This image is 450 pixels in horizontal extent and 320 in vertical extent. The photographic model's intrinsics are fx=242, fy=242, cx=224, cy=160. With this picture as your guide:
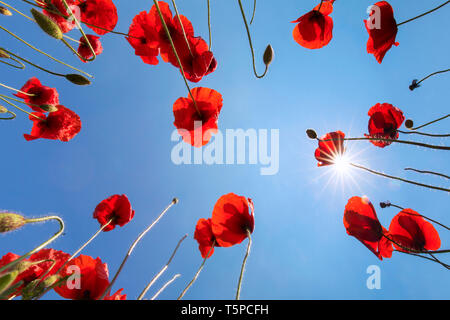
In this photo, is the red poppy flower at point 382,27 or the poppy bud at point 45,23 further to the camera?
the red poppy flower at point 382,27

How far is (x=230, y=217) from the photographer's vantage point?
1404mm

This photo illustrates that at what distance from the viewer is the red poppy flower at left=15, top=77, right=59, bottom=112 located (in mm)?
1644

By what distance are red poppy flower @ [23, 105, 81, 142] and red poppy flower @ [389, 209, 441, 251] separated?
2.17 m

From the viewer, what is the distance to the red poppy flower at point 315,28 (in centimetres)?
165

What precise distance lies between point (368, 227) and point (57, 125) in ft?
6.77

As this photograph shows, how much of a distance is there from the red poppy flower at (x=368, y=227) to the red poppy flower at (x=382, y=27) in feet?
3.01

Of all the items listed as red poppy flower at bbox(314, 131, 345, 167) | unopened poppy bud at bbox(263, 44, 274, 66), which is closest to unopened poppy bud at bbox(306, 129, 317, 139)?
red poppy flower at bbox(314, 131, 345, 167)

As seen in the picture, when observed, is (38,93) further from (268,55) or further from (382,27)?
(382,27)

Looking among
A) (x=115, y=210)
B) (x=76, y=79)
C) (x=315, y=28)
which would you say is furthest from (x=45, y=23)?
(x=315, y=28)

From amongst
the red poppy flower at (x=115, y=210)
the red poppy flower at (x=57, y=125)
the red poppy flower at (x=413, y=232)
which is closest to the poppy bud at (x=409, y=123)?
the red poppy flower at (x=413, y=232)

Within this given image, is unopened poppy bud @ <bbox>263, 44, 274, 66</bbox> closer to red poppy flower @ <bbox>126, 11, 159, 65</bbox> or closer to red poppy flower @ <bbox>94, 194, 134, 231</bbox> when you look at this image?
red poppy flower @ <bbox>126, 11, 159, 65</bbox>

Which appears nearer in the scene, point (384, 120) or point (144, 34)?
point (144, 34)

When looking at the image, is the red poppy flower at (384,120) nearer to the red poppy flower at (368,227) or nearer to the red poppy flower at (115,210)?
the red poppy flower at (368,227)
